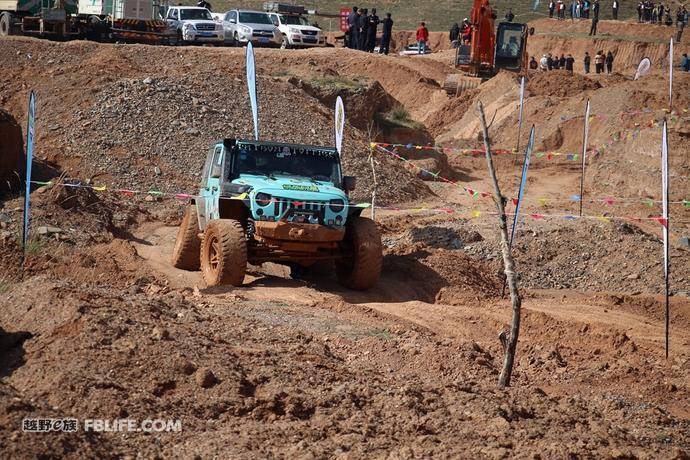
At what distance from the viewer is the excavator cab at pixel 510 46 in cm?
3862

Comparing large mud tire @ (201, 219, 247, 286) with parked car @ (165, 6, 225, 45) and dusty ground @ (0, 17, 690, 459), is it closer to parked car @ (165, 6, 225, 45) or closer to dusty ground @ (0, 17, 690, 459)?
dusty ground @ (0, 17, 690, 459)

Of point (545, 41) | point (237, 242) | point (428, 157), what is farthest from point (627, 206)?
point (545, 41)

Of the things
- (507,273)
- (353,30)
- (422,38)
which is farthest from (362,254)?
(422,38)

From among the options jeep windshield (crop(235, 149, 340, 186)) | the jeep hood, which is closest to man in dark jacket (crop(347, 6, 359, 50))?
jeep windshield (crop(235, 149, 340, 186))

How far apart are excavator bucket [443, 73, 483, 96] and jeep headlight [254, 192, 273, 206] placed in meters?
26.0

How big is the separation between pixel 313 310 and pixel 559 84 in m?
25.6

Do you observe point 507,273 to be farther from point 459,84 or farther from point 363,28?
point 363,28

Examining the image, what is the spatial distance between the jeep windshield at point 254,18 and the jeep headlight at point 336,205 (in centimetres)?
2557

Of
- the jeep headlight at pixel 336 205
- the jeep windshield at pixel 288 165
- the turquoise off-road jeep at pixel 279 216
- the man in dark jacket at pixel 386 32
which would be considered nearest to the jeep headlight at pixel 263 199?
the turquoise off-road jeep at pixel 279 216

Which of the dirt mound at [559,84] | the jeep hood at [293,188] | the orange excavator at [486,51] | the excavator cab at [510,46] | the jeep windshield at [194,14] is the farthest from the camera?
the excavator cab at [510,46]

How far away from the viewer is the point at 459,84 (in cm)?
3841

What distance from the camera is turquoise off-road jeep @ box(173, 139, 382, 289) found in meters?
13.0

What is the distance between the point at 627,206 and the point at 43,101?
42.1ft

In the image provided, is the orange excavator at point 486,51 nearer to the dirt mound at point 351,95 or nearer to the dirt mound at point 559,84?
the dirt mound at point 559,84
